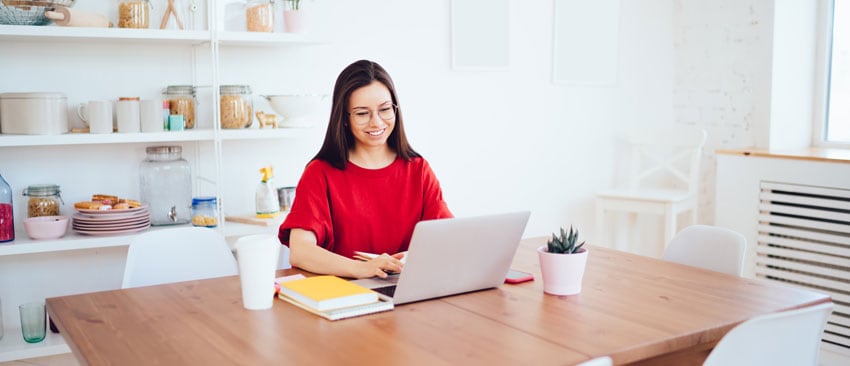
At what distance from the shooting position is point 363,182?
2287 mm

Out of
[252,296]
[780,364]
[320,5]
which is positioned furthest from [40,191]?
[780,364]

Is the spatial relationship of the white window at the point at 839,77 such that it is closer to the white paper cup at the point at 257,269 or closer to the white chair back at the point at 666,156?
the white chair back at the point at 666,156

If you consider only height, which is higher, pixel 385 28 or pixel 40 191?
pixel 385 28

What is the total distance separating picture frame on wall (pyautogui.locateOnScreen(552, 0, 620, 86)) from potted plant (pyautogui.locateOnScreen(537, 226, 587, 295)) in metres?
2.59

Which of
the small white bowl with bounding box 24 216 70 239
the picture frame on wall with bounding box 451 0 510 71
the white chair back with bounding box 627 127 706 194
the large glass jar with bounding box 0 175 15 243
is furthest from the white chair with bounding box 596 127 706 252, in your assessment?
the large glass jar with bounding box 0 175 15 243

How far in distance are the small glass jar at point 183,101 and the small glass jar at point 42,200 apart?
1.74 ft

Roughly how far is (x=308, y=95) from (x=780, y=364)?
2423mm

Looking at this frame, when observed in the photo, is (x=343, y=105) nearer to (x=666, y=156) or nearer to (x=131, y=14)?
(x=131, y=14)

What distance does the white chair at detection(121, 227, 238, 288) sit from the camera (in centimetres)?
223

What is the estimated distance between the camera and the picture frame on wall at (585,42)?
169 inches

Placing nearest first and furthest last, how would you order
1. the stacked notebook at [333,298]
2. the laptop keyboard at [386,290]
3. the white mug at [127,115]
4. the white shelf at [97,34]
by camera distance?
the stacked notebook at [333,298]
the laptop keyboard at [386,290]
the white shelf at [97,34]
the white mug at [127,115]

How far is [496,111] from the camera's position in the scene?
162 inches

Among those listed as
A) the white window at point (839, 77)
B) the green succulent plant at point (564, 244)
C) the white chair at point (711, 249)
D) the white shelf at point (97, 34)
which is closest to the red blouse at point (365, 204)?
the green succulent plant at point (564, 244)

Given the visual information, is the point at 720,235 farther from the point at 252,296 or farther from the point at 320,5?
the point at 320,5
